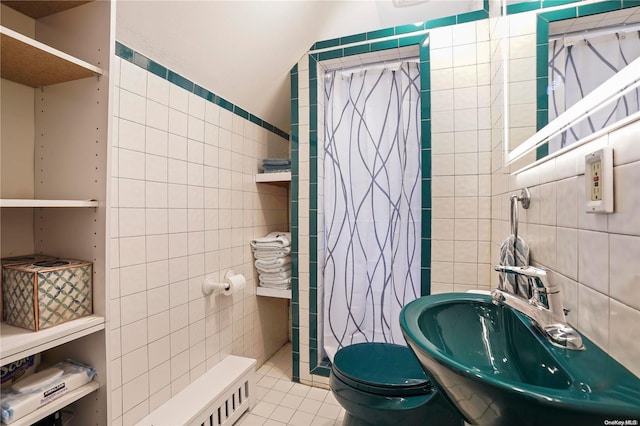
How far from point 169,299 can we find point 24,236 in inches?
24.4

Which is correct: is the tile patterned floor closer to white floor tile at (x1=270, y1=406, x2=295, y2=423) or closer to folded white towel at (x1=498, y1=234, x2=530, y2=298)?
white floor tile at (x1=270, y1=406, x2=295, y2=423)

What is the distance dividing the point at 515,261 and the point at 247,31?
5.48ft

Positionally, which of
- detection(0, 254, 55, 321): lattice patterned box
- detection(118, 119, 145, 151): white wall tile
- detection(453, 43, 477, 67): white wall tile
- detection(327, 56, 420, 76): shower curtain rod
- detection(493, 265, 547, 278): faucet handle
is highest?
detection(327, 56, 420, 76): shower curtain rod

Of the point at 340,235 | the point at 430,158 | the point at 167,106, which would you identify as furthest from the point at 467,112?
the point at 167,106

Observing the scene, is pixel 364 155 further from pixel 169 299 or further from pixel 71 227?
pixel 71 227

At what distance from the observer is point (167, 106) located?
4.88 ft

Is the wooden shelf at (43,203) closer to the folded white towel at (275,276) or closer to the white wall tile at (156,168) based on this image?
the white wall tile at (156,168)

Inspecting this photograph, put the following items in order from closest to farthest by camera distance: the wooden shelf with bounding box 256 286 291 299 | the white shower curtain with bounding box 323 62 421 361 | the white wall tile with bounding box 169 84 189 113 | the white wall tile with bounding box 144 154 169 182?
the white wall tile with bounding box 144 154 169 182 → the white wall tile with bounding box 169 84 189 113 → the white shower curtain with bounding box 323 62 421 361 → the wooden shelf with bounding box 256 286 291 299

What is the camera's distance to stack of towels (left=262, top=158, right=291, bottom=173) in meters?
2.17

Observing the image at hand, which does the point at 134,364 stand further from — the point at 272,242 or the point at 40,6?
the point at 40,6

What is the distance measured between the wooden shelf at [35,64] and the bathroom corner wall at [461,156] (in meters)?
1.60

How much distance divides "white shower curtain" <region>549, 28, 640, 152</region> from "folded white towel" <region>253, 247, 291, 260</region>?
1.60 metres

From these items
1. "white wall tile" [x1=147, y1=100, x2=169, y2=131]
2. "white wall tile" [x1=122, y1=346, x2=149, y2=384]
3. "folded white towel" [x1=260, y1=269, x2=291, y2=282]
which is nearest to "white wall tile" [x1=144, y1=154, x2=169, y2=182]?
"white wall tile" [x1=147, y1=100, x2=169, y2=131]

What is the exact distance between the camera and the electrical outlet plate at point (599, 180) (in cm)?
58
